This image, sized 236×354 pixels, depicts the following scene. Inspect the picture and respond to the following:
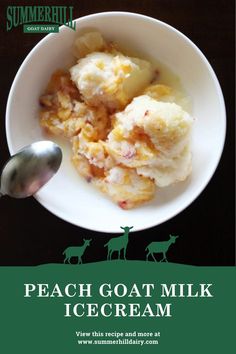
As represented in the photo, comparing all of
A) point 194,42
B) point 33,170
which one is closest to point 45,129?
point 33,170

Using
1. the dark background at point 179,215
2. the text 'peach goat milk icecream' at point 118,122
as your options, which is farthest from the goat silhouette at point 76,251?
the text 'peach goat milk icecream' at point 118,122

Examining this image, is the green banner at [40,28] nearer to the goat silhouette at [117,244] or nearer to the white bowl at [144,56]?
the white bowl at [144,56]

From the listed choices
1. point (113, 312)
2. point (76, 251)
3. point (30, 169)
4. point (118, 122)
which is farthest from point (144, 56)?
point (113, 312)

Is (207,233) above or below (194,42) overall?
below

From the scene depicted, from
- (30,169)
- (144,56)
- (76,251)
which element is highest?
(144,56)

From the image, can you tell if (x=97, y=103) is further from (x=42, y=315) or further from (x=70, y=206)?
(x=42, y=315)

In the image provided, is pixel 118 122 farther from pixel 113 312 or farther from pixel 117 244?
pixel 113 312
